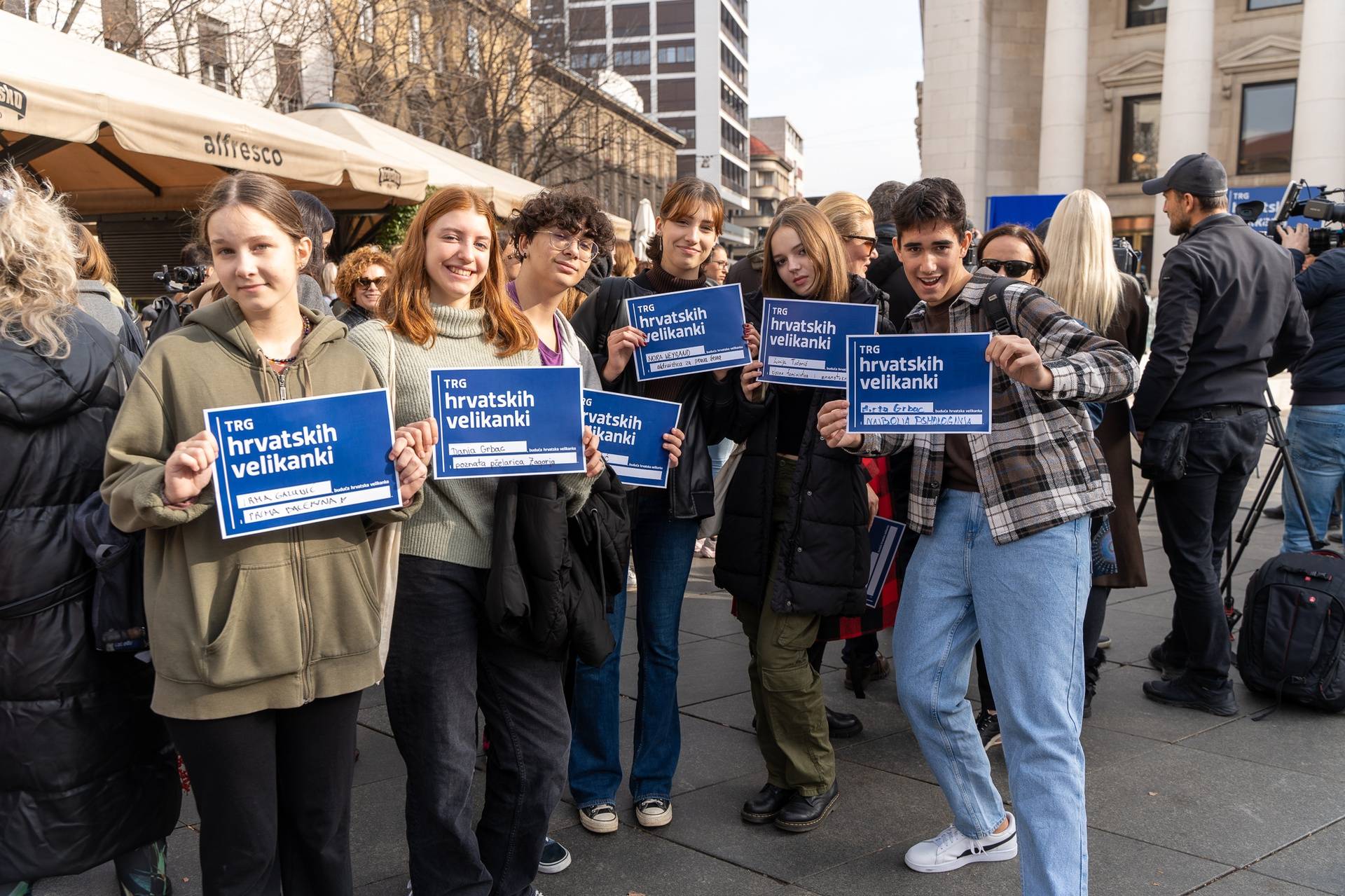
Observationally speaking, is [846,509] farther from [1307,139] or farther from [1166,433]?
[1307,139]

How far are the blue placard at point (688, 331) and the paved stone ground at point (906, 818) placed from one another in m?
1.64

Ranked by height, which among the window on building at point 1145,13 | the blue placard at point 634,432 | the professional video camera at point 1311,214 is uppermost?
the window on building at point 1145,13

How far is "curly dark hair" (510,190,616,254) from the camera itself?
3.42m

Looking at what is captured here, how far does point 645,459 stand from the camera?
3.52 metres

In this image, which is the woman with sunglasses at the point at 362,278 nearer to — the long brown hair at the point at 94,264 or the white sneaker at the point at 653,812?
the long brown hair at the point at 94,264

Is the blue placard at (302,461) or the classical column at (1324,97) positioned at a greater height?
the classical column at (1324,97)

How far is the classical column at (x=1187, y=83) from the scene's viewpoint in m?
29.8

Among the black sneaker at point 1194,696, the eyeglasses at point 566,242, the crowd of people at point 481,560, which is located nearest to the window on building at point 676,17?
the black sneaker at point 1194,696

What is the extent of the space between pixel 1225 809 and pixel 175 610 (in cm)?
360

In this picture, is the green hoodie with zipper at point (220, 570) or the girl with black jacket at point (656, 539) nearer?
the green hoodie with zipper at point (220, 570)

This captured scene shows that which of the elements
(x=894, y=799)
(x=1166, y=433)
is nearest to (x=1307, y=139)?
(x=1166, y=433)

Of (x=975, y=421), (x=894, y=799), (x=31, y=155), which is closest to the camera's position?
(x=975, y=421)

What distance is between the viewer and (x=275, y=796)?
2.52 metres

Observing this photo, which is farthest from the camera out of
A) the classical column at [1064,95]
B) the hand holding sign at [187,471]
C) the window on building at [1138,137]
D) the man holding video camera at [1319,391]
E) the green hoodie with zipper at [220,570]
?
the window on building at [1138,137]
